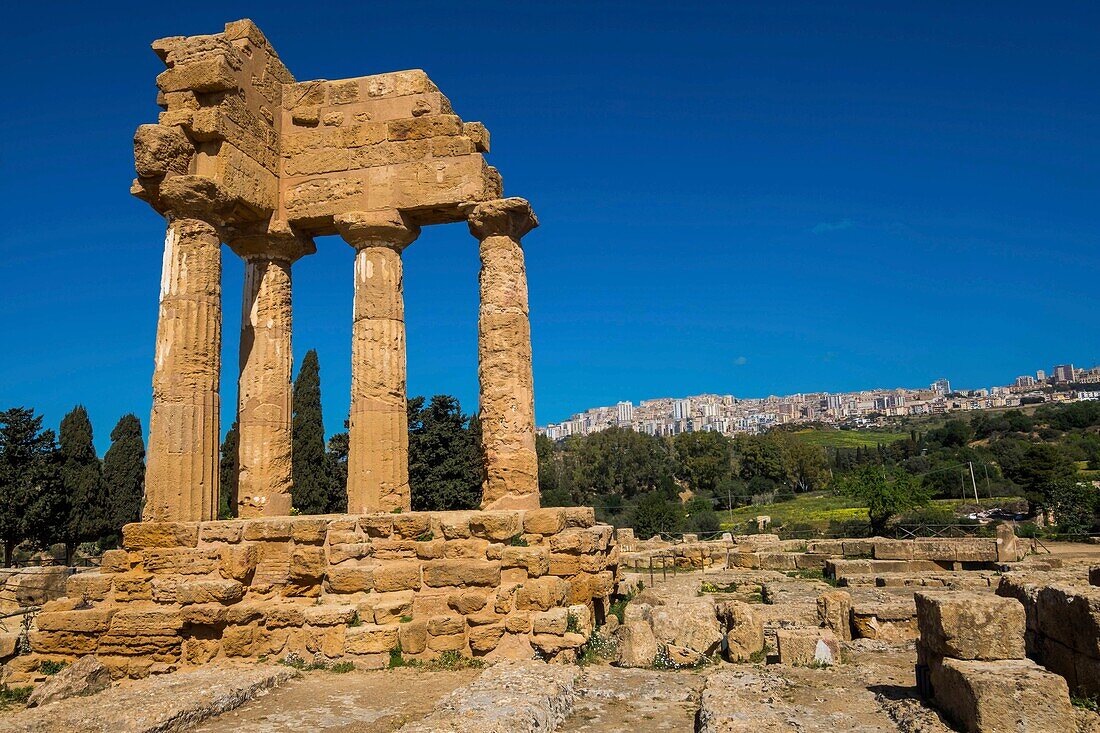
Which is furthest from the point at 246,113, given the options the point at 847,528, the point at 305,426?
the point at 847,528

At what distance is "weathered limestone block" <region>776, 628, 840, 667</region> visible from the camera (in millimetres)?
8672

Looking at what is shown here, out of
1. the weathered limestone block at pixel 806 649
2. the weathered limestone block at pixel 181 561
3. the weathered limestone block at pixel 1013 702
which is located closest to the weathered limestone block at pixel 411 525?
the weathered limestone block at pixel 181 561

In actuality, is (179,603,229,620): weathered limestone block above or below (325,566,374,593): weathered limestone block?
below

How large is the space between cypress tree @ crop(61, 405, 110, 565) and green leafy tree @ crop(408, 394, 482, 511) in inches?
540

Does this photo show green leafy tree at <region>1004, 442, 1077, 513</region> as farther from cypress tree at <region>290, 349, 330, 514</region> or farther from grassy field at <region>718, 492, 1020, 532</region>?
cypress tree at <region>290, 349, 330, 514</region>

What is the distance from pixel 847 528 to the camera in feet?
115

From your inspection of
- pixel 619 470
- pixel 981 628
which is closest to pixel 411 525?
pixel 981 628

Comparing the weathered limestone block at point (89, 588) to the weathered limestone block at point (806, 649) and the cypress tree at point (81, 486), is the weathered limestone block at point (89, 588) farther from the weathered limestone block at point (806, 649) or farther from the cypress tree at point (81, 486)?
the cypress tree at point (81, 486)

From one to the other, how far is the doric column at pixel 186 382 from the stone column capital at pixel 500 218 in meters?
4.00

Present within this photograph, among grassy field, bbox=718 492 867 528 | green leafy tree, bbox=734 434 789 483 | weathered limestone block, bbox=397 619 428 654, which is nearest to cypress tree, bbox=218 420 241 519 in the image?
weathered limestone block, bbox=397 619 428 654

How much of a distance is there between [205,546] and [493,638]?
4020mm

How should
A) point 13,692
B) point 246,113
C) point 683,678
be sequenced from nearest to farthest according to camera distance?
1. point 683,678
2. point 13,692
3. point 246,113

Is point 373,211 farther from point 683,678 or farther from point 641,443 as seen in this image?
point 641,443

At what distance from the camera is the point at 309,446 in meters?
30.2
